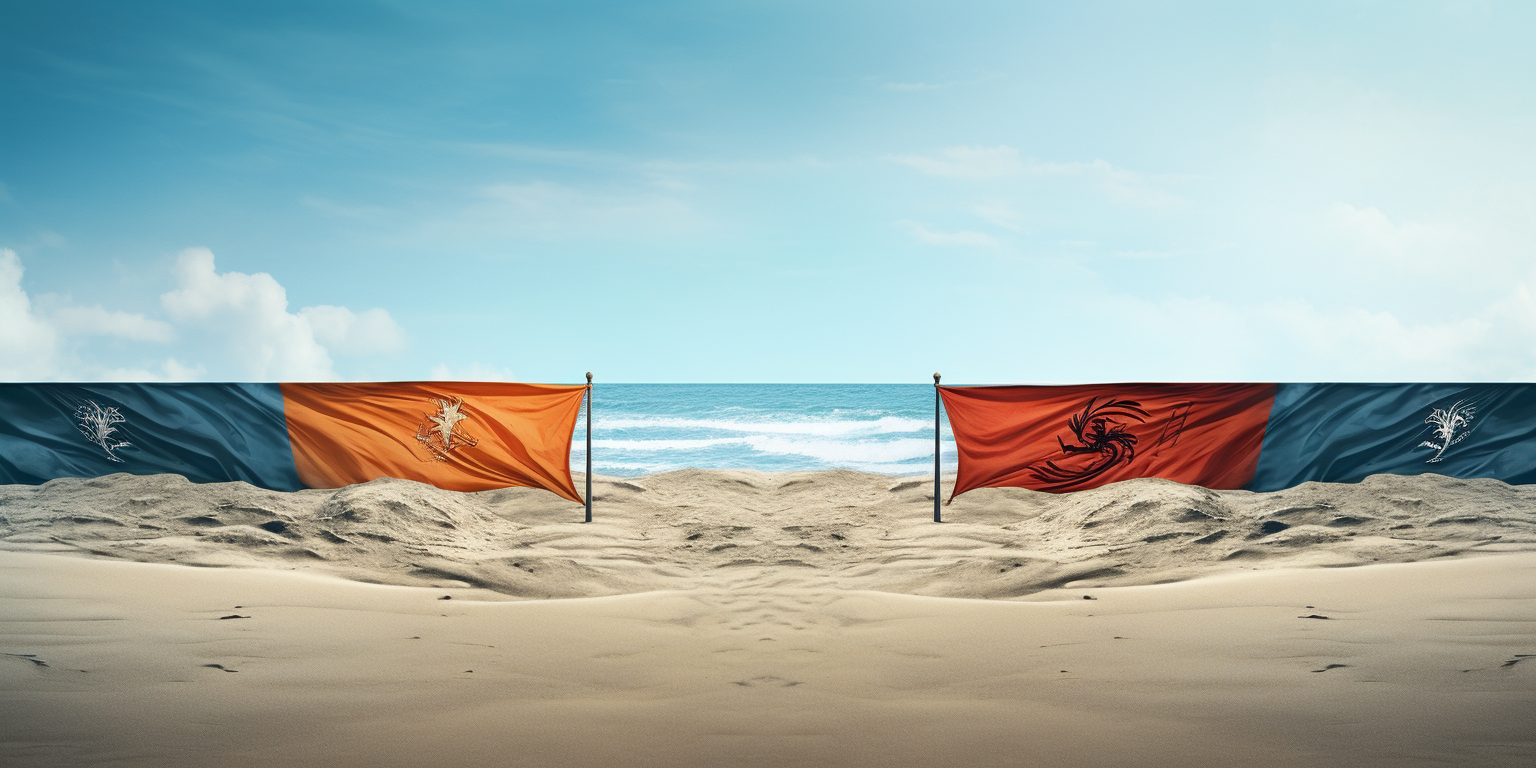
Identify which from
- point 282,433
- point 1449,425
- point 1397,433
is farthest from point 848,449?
point 282,433

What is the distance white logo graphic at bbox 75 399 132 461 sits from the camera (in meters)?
9.05

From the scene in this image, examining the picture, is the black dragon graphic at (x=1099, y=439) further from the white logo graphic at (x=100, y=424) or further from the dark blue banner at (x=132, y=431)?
the white logo graphic at (x=100, y=424)

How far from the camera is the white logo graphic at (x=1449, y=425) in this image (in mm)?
8562

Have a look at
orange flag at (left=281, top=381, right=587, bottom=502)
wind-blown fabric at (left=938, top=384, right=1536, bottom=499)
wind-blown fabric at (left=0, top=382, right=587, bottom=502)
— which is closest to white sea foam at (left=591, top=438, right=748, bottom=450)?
orange flag at (left=281, top=381, right=587, bottom=502)

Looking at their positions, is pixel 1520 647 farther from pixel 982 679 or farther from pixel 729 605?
pixel 729 605

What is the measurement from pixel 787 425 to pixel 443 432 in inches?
1003

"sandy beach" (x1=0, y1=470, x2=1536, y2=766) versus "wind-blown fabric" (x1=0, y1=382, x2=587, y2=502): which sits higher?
"wind-blown fabric" (x1=0, y1=382, x2=587, y2=502)

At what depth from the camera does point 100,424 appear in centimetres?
906

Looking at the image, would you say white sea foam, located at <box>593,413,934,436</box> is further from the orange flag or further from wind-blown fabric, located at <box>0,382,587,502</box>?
wind-blown fabric, located at <box>0,382,587,502</box>

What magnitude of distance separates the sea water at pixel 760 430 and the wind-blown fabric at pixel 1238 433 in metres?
2.72

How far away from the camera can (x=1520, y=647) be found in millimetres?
3918

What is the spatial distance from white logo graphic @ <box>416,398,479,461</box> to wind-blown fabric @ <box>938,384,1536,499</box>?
5512mm

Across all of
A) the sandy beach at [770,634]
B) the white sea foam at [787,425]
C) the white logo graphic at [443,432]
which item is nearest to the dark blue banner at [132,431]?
the sandy beach at [770,634]

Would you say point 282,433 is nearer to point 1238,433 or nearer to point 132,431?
point 132,431
